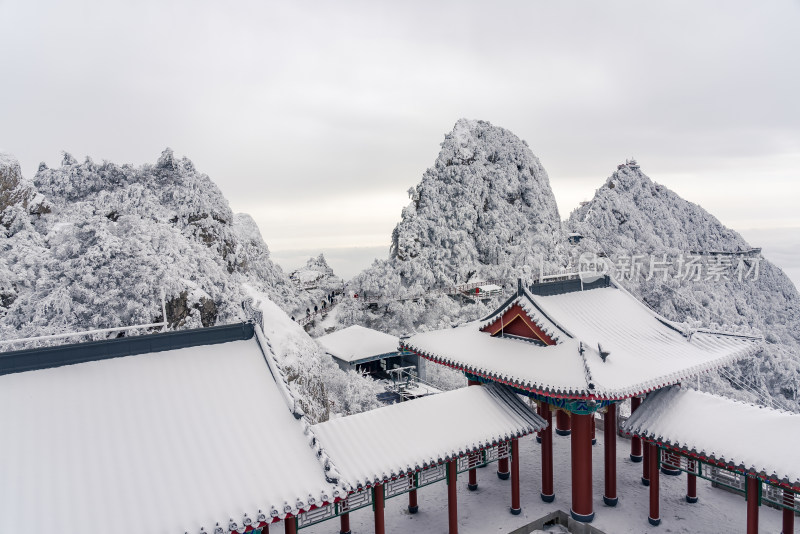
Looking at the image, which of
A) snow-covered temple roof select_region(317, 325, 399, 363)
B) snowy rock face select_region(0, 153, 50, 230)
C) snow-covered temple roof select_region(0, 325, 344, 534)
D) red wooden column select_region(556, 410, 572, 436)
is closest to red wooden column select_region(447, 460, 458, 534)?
snow-covered temple roof select_region(0, 325, 344, 534)

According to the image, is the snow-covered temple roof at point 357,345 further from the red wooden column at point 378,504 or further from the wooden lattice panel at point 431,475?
the red wooden column at point 378,504

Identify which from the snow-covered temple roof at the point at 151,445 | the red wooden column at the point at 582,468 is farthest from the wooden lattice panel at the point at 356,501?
the red wooden column at the point at 582,468

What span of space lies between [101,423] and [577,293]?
13.5m

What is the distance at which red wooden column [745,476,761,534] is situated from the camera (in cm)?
1047

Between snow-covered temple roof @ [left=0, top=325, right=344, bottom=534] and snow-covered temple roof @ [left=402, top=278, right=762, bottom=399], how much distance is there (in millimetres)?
6248

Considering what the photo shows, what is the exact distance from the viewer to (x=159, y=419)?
29.2ft

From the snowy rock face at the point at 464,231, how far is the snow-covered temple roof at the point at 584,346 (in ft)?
90.2

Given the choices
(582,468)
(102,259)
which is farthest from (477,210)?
(582,468)

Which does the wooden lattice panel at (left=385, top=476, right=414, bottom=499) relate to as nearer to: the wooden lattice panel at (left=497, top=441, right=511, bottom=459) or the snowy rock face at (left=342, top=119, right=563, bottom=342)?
the wooden lattice panel at (left=497, top=441, right=511, bottom=459)

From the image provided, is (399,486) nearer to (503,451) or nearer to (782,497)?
(503,451)

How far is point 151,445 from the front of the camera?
839 centimetres

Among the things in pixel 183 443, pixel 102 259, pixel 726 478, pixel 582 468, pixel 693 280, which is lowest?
pixel 582 468

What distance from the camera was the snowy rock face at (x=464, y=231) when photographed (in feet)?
156

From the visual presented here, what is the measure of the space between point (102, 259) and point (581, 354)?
20425mm
